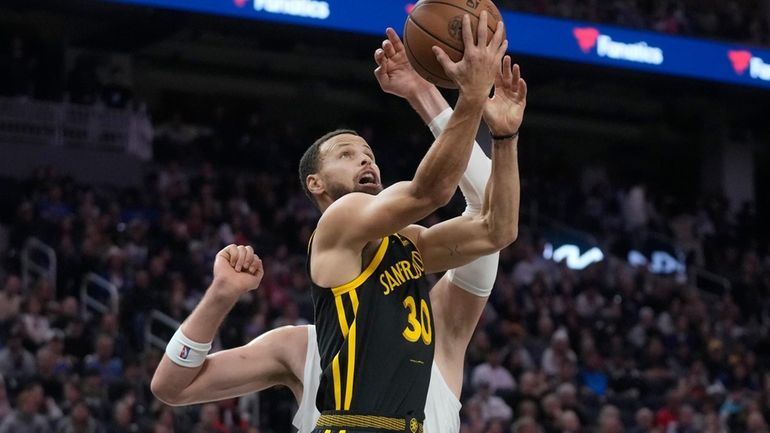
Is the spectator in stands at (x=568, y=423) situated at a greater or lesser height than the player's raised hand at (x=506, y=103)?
lesser

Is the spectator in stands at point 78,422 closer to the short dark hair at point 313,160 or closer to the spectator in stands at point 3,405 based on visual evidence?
the spectator in stands at point 3,405

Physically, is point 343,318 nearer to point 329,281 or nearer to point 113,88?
point 329,281

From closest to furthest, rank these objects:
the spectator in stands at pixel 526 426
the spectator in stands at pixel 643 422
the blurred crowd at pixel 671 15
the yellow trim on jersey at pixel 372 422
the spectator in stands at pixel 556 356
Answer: the yellow trim on jersey at pixel 372 422, the spectator in stands at pixel 526 426, the spectator in stands at pixel 643 422, the spectator in stands at pixel 556 356, the blurred crowd at pixel 671 15

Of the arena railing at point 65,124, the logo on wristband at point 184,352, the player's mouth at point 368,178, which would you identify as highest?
the player's mouth at point 368,178

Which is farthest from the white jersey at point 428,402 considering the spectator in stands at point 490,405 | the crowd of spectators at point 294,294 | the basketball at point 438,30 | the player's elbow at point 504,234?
the spectator in stands at point 490,405

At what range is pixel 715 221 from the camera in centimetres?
2302

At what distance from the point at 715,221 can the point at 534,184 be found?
335 centimetres

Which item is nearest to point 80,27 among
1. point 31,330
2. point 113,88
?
point 113,88

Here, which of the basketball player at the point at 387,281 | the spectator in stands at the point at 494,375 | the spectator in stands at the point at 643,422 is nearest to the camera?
the basketball player at the point at 387,281

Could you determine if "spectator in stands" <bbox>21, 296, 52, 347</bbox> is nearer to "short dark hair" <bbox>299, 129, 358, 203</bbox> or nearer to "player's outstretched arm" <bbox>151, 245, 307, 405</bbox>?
"player's outstretched arm" <bbox>151, 245, 307, 405</bbox>

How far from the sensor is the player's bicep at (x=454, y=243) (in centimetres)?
447

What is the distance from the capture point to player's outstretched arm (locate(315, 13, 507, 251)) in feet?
13.3

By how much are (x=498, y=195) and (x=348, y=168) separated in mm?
609

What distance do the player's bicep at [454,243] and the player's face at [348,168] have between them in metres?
0.25
